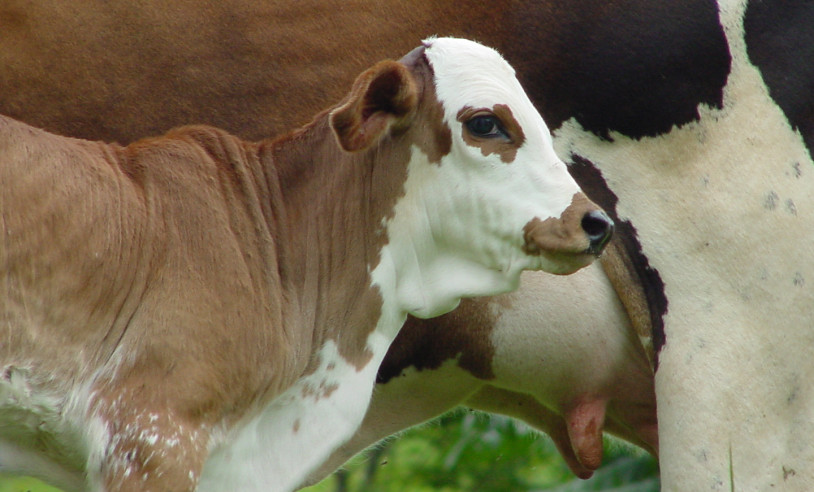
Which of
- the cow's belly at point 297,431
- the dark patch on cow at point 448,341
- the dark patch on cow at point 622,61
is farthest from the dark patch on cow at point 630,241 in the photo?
the cow's belly at point 297,431

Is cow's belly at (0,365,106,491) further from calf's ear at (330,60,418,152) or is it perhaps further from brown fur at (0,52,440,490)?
calf's ear at (330,60,418,152)

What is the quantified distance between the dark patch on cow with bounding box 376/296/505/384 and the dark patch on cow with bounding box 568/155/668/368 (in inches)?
21.8

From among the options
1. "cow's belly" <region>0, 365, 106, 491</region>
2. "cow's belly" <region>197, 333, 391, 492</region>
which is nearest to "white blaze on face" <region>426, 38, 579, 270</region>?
"cow's belly" <region>197, 333, 391, 492</region>

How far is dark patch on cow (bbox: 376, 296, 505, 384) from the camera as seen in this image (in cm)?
534

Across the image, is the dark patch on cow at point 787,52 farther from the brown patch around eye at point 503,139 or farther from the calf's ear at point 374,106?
the calf's ear at point 374,106

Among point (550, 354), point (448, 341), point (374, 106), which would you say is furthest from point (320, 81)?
point (550, 354)

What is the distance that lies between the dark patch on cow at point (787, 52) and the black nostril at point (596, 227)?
115 centimetres

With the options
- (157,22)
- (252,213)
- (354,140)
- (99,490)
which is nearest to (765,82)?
(354,140)

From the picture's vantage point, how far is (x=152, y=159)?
4.57 m

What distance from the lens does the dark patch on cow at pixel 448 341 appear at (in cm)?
534

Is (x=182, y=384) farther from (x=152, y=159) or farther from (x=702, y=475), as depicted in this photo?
(x=702, y=475)

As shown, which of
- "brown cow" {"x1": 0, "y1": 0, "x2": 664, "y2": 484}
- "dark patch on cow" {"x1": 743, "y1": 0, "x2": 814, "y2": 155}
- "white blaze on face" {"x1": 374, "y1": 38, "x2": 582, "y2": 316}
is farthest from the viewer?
"brown cow" {"x1": 0, "y1": 0, "x2": 664, "y2": 484}

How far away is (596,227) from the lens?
173 inches

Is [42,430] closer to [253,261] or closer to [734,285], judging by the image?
[253,261]
